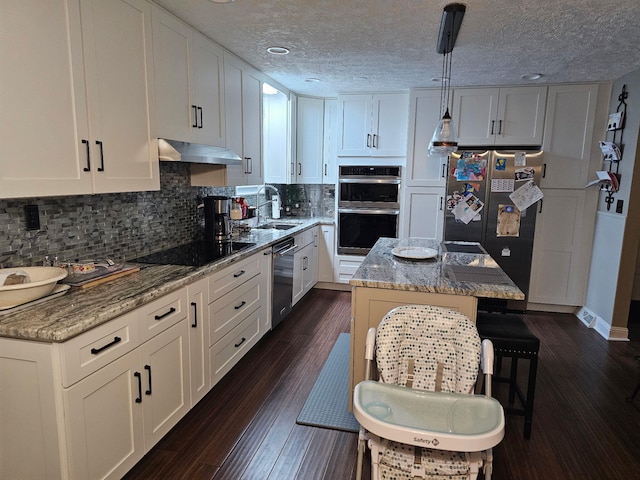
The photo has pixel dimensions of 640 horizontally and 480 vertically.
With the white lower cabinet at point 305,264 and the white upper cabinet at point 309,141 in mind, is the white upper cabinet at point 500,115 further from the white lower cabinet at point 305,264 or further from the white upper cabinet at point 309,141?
the white lower cabinet at point 305,264

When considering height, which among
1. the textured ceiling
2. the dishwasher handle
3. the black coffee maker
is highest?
the textured ceiling

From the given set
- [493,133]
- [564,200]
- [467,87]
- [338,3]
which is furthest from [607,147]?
[338,3]

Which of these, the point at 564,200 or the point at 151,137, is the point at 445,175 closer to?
the point at 564,200

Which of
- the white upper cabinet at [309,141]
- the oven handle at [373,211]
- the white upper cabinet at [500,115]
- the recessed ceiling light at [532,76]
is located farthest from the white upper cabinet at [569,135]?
the white upper cabinet at [309,141]

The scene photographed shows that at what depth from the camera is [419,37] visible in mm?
2764

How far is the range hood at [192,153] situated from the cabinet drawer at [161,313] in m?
0.81

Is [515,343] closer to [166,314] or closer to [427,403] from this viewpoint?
[427,403]

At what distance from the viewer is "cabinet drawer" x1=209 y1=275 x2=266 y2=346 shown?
2.55 metres

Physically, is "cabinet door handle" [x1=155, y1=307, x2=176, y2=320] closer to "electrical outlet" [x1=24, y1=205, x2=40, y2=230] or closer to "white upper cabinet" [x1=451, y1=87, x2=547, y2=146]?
"electrical outlet" [x1=24, y1=205, x2=40, y2=230]

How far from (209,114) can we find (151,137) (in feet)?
2.27

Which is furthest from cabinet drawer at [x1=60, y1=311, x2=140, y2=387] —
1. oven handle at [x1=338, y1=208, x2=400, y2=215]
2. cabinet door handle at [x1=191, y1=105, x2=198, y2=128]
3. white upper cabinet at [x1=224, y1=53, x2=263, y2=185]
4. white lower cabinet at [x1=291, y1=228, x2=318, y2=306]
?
oven handle at [x1=338, y1=208, x2=400, y2=215]

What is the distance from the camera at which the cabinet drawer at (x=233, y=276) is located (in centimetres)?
252

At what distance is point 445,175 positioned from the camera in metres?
4.41

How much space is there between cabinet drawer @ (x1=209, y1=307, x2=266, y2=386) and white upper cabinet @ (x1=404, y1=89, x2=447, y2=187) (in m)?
2.36
